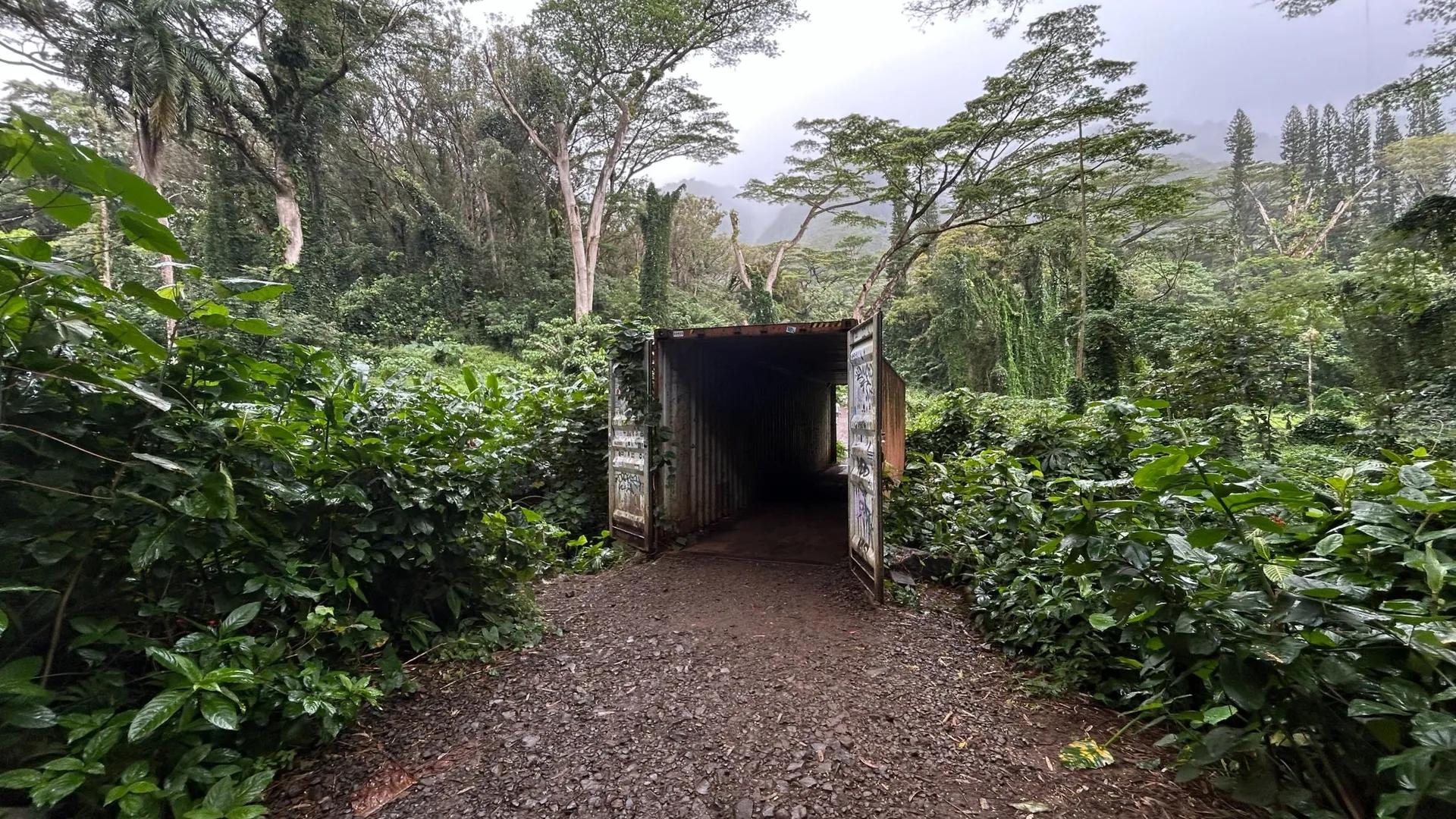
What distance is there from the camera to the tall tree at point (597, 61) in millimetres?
16828

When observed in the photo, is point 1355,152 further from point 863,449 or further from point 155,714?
point 155,714

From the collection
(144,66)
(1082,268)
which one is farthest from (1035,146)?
(144,66)

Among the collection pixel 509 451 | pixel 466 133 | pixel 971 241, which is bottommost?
pixel 509 451

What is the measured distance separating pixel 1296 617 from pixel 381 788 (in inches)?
125

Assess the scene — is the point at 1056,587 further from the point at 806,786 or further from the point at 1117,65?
the point at 1117,65

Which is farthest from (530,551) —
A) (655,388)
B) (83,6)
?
(83,6)

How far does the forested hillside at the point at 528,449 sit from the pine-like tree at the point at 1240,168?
13301 millimetres

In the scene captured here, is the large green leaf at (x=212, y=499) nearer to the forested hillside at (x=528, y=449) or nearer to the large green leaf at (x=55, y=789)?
the forested hillside at (x=528, y=449)

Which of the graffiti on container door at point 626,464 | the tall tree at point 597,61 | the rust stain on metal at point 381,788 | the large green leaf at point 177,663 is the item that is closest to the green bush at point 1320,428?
the graffiti on container door at point 626,464

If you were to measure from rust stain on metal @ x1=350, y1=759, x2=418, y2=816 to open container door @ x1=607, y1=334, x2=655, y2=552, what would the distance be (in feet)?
10.7

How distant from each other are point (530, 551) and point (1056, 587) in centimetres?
322

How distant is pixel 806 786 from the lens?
A: 2.21 meters

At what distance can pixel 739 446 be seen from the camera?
756 cm

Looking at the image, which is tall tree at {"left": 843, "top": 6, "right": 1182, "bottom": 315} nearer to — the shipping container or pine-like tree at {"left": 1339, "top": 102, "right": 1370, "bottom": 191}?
the shipping container
